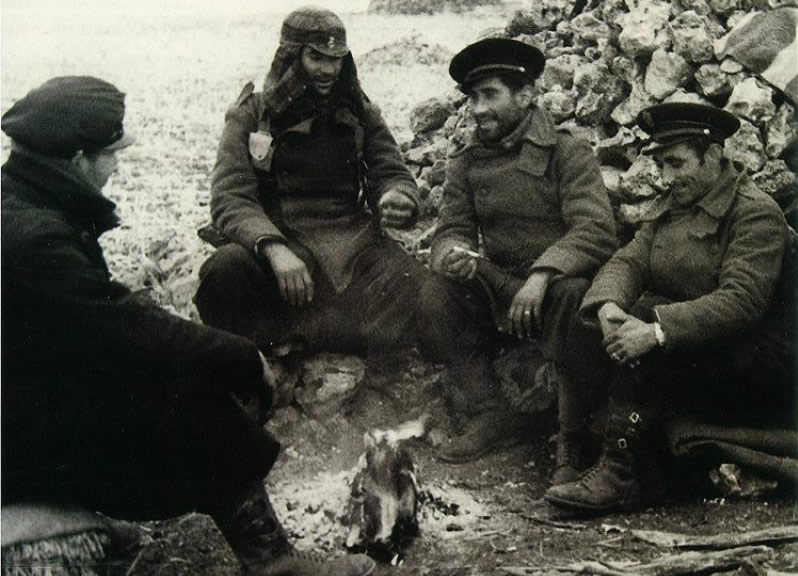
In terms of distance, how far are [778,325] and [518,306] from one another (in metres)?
1.09

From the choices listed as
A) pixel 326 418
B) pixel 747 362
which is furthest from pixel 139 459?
pixel 747 362

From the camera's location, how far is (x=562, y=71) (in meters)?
5.30

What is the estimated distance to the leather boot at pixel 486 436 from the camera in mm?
4312

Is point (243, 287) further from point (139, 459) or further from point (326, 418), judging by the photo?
point (139, 459)

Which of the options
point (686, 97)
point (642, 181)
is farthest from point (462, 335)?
point (686, 97)

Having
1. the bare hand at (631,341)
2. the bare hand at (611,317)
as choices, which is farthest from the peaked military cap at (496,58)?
the bare hand at (631,341)

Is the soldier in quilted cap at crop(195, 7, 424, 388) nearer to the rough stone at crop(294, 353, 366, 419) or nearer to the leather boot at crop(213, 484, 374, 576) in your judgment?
the rough stone at crop(294, 353, 366, 419)

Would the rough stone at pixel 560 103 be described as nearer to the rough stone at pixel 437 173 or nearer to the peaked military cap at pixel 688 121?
the rough stone at pixel 437 173

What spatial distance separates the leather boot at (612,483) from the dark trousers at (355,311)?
117 cm

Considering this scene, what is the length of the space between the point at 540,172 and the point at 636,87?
1015 millimetres

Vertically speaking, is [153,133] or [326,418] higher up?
[153,133]

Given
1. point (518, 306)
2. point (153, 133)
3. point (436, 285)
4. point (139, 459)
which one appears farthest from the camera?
point (153, 133)

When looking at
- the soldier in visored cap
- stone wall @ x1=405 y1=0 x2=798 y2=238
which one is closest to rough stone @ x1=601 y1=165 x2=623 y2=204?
stone wall @ x1=405 y1=0 x2=798 y2=238

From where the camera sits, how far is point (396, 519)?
3.61 metres
